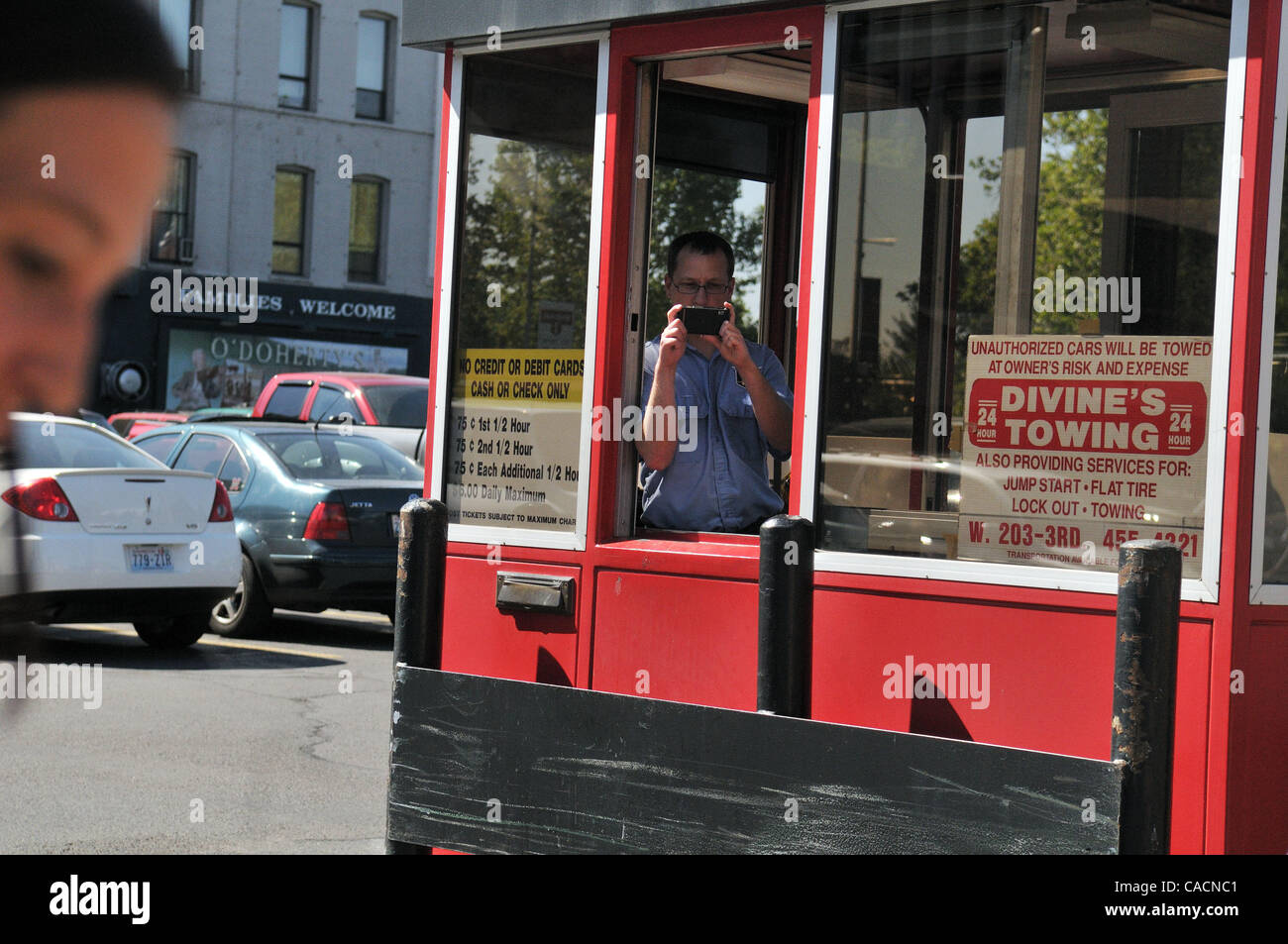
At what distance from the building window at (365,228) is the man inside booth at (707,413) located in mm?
34176

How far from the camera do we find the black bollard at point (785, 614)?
343 centimetres

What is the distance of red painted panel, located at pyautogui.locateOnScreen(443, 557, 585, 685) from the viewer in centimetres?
419

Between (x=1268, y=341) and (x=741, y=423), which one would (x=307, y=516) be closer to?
(x=741, y=423)

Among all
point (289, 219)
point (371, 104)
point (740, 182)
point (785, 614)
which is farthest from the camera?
point (371, 104)

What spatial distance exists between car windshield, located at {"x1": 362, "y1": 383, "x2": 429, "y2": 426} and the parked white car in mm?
4693

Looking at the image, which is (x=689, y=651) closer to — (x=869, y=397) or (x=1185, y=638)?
(x=869, y=397)

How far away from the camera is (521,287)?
4422 millimetres

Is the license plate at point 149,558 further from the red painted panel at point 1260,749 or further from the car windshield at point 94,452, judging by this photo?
the red painted panel at point 1260,749

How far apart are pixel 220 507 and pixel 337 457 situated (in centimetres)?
174

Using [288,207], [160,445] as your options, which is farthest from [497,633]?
[288,207]

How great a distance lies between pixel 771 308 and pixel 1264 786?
302 centimetres

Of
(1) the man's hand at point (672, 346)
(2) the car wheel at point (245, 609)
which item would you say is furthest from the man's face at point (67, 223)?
(2) the car wheel at point (245, 609)
